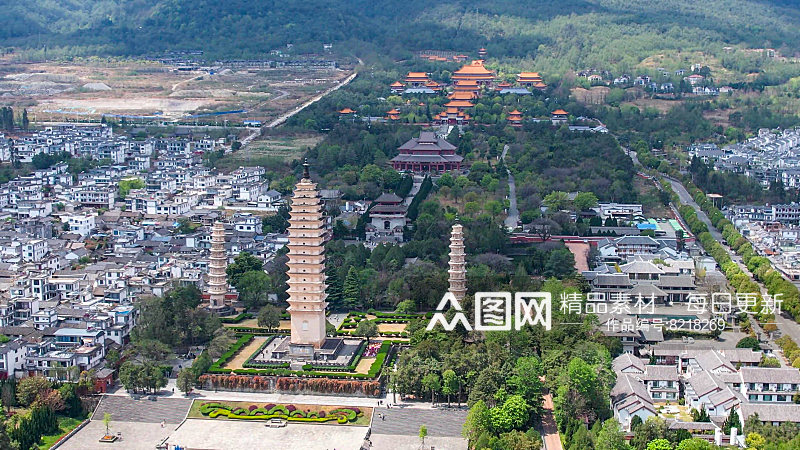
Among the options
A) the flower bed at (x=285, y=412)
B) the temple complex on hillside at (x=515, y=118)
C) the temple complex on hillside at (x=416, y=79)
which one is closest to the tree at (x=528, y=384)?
the flower bed at (x=285, y=412)

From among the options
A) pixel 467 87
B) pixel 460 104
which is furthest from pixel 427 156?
pixel 467 87

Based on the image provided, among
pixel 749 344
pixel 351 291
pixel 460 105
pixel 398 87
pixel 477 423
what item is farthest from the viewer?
Answer: pixel 398 87

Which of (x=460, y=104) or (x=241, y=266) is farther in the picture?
(x=460, y=104)

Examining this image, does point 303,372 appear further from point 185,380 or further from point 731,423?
point 731,423

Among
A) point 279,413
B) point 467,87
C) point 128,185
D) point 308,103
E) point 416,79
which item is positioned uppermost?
point 416,79

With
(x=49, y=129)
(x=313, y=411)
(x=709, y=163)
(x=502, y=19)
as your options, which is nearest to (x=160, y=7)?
(x=502, y=19)
